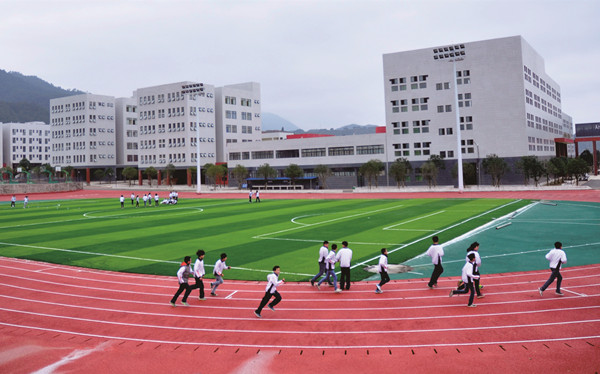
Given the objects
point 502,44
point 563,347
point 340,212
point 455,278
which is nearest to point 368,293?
point 455,278

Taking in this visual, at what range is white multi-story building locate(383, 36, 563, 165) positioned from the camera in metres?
77.6

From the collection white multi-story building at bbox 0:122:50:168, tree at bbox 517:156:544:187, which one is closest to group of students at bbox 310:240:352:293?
tree at bbox 517:156:544:187

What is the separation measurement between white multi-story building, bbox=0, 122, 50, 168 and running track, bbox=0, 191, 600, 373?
170 m

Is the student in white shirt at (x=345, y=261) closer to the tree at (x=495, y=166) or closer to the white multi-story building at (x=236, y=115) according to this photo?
the tree at (x=495, y=166)

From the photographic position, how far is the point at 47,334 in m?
12.2

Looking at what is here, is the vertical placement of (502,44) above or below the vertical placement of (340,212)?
above

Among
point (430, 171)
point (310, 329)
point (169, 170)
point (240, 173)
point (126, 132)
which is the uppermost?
point (126, 132)

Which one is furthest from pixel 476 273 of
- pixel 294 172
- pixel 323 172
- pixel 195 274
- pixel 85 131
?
pixel 85 131

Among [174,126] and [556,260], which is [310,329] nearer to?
[556,260]

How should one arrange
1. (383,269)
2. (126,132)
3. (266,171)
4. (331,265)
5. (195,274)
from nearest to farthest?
(195,274) → (383,269) → (331,265) → (266,171) → (126,132)

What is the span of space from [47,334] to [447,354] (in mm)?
10618

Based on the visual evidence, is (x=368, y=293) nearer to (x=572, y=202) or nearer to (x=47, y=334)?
(x=47, y=334)

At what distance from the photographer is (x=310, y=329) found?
1191cm

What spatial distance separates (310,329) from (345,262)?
137 inches
